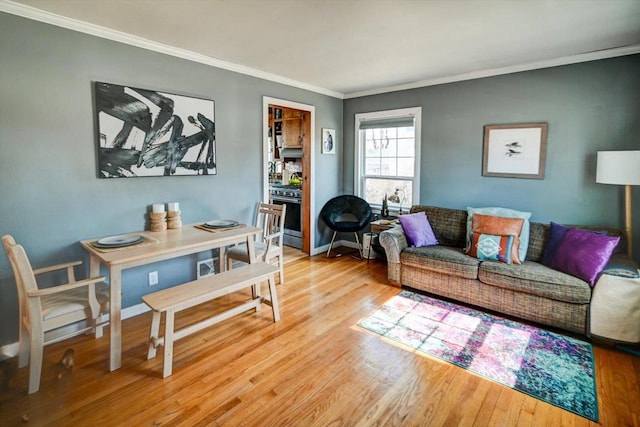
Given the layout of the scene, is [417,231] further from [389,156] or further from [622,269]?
[622,269]

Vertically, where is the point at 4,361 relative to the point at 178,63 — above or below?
below

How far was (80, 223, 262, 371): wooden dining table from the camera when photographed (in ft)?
7.34

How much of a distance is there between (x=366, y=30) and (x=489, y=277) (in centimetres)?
244

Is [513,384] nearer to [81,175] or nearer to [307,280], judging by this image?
[307,280]

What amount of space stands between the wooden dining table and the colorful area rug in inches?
57.5

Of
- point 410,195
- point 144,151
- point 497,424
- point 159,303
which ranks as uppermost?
point 144,151

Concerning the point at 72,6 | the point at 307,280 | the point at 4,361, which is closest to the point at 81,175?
the point at 72,6

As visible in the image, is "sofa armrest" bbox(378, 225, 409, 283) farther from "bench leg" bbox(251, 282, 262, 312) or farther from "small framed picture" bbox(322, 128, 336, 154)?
"small framed picture" bbox(322, 128, 336, 154)

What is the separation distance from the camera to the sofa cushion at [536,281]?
2717mm

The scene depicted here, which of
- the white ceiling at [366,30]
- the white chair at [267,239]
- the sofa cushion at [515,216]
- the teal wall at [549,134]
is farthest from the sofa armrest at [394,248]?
the white ceiling at [366,30]

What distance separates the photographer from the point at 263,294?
3.65 meters

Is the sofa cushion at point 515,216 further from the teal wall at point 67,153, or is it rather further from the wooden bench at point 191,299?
the teal wall at point 67,153

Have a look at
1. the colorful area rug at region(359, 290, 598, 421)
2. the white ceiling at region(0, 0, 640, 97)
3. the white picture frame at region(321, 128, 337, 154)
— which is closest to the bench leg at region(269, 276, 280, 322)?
the colorful area rug at region(359, 290, 598, 421)

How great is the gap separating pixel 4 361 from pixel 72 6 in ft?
8.36
